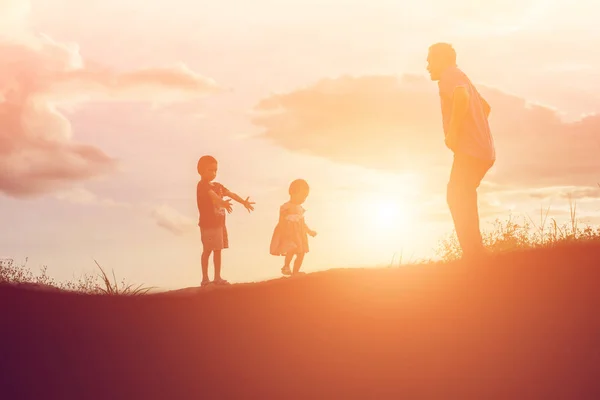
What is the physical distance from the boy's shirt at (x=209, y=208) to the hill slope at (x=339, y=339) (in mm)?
1865

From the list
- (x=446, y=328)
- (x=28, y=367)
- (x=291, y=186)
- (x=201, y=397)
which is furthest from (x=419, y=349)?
(x=291, y=186)

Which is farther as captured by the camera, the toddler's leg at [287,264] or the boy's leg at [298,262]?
the boy's leg at [298,262]

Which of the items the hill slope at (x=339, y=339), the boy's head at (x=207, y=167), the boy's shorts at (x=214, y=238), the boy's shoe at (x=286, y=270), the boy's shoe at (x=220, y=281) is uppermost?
the boy's head at (x=207, y=167)

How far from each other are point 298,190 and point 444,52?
356cm

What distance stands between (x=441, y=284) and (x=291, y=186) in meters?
3.98

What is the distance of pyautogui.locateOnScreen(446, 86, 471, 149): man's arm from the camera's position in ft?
30.9

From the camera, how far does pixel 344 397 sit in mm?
7531

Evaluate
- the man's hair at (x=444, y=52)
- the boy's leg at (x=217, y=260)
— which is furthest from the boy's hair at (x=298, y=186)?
the man's hair at (x=444, y=52)

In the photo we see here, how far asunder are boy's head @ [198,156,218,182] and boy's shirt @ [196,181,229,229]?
0.37 feet

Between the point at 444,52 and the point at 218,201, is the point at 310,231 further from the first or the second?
the point at 444,52

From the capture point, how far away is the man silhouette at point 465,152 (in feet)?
31.1

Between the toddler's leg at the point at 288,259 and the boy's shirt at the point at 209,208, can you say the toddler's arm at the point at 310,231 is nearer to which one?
the toddler's leg at the point at 288,259

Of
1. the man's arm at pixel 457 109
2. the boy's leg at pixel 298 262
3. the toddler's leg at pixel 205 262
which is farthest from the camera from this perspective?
the boy's leg at pixel 298 262

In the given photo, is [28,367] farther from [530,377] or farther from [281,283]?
[530,377]
